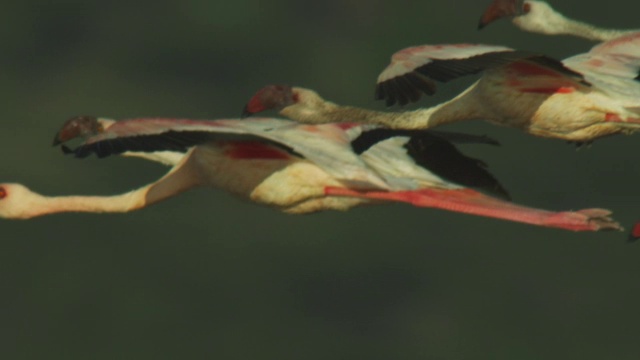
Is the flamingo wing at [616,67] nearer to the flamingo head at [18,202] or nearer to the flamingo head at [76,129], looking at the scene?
the flamingo head at [76,129]

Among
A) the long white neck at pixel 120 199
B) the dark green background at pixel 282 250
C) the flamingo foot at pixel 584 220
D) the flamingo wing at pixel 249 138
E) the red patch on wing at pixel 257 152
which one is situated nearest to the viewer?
the flamingo wing at pixel 249 138

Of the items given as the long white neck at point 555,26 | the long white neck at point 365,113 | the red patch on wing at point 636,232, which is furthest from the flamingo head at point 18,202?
the long white neck at point 555,26

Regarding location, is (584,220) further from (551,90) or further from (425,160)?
(551,90)

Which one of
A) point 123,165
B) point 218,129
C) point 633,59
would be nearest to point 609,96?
point 633,59

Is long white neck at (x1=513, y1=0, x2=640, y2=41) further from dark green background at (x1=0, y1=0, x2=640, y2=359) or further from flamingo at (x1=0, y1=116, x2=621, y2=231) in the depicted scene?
dark green background at (x1=0, y1=0, x2=640, y2=359)

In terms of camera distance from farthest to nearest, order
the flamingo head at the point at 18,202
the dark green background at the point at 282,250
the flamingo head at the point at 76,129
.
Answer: the dark green background at the point at 282,250
the flamingo head at the point at 18,202
the flamingo head at the point at 76,129
